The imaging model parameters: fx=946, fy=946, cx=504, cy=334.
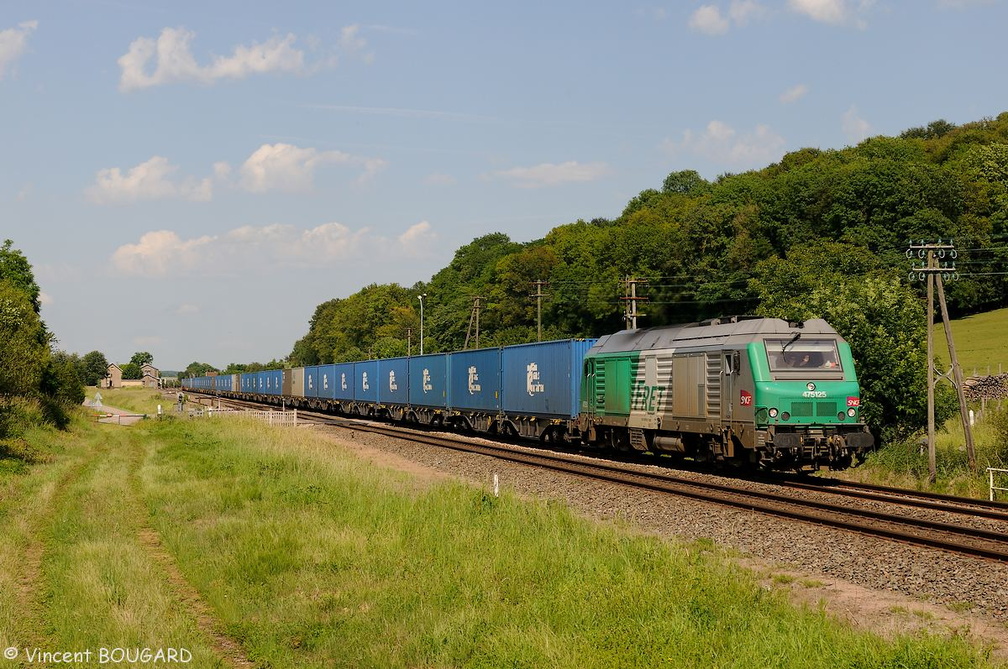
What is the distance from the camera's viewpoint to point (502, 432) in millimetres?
40062

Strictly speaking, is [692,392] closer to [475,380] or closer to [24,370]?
[475,380]

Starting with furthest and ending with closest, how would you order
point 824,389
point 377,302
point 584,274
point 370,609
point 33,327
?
point 377,302 < point 584,274 < point 33,327 < point 824,389 < point 370,609

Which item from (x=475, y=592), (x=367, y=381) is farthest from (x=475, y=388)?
(x=475, y=592)

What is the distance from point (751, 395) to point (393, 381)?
111 ft

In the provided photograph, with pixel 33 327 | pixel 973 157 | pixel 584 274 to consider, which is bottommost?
pixel 33 327

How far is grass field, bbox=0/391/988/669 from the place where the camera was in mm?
8844

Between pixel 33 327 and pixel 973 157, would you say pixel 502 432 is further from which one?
pixel 973 157

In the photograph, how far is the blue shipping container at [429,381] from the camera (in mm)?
44969

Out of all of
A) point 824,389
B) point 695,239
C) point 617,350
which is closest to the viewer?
point 824,389

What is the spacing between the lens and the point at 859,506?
1867 centimetres

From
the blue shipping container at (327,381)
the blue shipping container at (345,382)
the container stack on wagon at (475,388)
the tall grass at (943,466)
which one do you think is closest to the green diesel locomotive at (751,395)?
the tall grass at (943,466)

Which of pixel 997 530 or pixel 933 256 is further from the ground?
pixel 933 256

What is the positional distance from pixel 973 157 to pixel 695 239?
105 ft

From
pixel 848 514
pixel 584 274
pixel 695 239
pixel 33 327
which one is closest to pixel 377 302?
pixel 584 274
